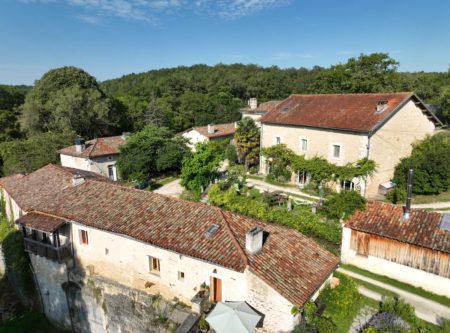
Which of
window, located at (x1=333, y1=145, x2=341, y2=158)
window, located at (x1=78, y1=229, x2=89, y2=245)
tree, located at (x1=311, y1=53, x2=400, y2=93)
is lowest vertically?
window, located at (x1=78, y1=229, x2=89, y2=245)

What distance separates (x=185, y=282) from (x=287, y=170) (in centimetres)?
2036

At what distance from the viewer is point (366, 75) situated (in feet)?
154

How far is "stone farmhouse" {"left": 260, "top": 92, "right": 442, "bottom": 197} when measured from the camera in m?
27.6

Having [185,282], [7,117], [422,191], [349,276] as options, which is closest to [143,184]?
[185,282]

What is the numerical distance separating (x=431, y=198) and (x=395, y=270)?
481 inches

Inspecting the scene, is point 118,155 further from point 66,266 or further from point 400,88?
point 400,88

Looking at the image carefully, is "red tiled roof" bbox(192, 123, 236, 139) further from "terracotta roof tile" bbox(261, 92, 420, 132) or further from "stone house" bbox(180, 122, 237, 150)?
"terracotta roof tile" bbox(261, 92, 420, 132)

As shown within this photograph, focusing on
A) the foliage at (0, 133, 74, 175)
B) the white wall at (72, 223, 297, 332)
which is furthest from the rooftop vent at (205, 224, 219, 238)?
the foliage at (0, 133, 74, 175)

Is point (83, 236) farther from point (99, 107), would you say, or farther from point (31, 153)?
point (99, 107)

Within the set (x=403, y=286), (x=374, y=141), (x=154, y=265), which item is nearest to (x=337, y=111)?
(x=374, y=141)

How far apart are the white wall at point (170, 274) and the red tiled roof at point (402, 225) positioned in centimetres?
806

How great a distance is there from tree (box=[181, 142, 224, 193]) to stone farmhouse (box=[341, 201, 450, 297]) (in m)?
14.6

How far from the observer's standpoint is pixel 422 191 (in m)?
26.4

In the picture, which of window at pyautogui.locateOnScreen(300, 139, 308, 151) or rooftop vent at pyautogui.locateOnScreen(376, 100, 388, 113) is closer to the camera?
rooftop vent at pyautogui.locateOnScreen(376, 100, 388, 113)
